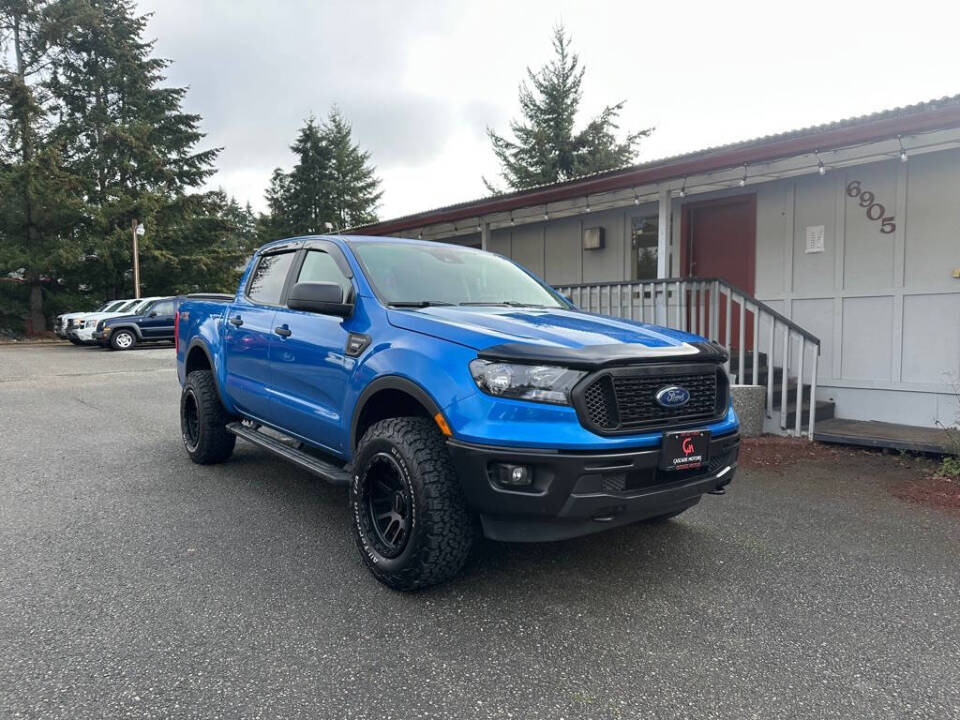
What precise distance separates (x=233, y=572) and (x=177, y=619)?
490 millimetres

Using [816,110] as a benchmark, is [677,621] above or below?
below

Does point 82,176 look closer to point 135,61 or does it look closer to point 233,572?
point 135,61

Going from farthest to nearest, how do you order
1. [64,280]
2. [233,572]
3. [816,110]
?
[64,280], [816,110], [233,572]

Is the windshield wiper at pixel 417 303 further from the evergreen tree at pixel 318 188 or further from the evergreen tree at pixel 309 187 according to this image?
the evergreen tree at pixel 309 187

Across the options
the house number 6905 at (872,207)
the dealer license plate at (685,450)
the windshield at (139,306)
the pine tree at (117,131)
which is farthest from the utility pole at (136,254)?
the dealer license plate at (685,450)

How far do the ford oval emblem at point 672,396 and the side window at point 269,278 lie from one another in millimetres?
2733

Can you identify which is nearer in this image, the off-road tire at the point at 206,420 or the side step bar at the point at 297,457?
the side step bar at the point at 297,457

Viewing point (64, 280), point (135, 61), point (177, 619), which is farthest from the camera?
point (135, 61)

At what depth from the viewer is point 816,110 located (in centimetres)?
2203

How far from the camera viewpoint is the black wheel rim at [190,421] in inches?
206

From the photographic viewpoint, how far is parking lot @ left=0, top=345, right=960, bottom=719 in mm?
2162

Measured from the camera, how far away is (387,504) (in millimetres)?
3133

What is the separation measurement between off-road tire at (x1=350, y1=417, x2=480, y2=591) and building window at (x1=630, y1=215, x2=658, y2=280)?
23.3 ft

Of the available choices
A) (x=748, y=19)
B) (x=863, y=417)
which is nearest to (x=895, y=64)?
(x=748, y=19)
